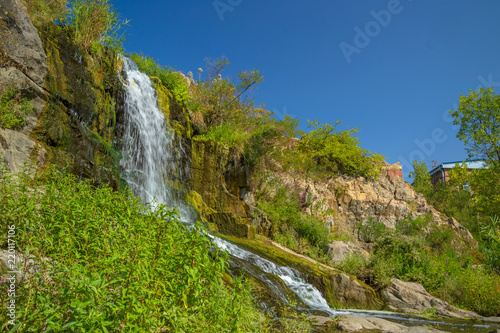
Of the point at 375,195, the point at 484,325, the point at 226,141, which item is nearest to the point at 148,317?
the point at 484,325

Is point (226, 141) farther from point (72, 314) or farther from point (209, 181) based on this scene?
point (72, 314)

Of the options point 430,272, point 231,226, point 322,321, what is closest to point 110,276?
point 322,321

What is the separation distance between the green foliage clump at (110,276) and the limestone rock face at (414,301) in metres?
7.62

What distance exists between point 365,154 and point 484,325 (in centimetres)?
1460

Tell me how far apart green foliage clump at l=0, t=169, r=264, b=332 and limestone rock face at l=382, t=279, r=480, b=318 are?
25.0 feet

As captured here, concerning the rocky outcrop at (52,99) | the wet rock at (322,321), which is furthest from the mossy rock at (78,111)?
the wet rock at (322,321)

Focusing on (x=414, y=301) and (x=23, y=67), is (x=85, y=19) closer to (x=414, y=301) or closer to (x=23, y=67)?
(x=23, y=67)

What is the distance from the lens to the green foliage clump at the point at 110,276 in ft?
7.04

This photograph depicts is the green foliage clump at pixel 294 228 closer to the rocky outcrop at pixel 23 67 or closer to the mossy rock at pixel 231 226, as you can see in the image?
the mossy rock at pixel 231 226

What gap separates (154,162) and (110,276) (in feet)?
26.8

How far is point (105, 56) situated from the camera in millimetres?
9867

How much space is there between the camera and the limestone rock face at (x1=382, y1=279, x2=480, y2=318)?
9219 mm

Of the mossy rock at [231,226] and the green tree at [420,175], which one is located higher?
the green tree at [420,175]

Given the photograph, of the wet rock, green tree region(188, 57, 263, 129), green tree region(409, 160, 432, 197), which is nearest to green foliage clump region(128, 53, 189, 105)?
green tree region(188, 57, 263, 129)
